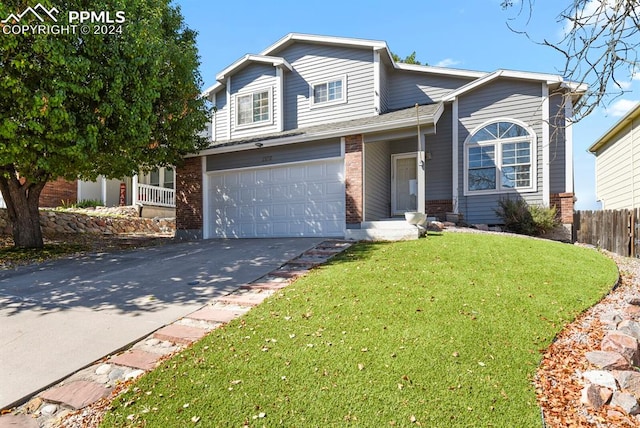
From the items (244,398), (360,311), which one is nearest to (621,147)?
(360,311)

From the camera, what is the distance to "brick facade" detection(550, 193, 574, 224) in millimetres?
10891

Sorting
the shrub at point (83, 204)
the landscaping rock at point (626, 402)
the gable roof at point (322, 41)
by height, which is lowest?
the landscaping rock at point (626, 402)

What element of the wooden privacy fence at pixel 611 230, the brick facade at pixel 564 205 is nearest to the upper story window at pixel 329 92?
the brick facade at pixel 564 205

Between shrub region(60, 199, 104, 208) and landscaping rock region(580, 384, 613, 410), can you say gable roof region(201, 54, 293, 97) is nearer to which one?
shrub region(60, 199, 104, 208)

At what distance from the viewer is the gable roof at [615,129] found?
11.8 metres

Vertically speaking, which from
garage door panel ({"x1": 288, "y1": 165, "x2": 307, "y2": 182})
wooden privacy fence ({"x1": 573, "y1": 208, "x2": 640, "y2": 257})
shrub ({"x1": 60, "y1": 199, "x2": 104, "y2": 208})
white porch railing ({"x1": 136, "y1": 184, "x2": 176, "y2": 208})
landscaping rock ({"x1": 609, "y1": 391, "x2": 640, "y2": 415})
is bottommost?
landscaping rock ({"x1": 609, "y1": 391, "x2": 640, "y2": 415})

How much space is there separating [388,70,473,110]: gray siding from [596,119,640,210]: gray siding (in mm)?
6152

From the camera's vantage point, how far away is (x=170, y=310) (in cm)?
493

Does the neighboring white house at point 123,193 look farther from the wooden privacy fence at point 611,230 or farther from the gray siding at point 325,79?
the wooden privacy fence at point 611,230

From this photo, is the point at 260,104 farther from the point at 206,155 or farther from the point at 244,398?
the point at 244,398

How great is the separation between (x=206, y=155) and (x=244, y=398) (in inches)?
420

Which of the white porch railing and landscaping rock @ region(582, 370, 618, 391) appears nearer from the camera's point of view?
landscaping rock @ region(582, 370, 618, 391)

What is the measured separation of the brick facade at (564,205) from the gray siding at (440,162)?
3033mm

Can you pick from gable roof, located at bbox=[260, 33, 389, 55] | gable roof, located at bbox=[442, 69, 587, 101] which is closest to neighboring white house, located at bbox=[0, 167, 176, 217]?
gable roof, located at bbox=[260, 33, 389, 55]
